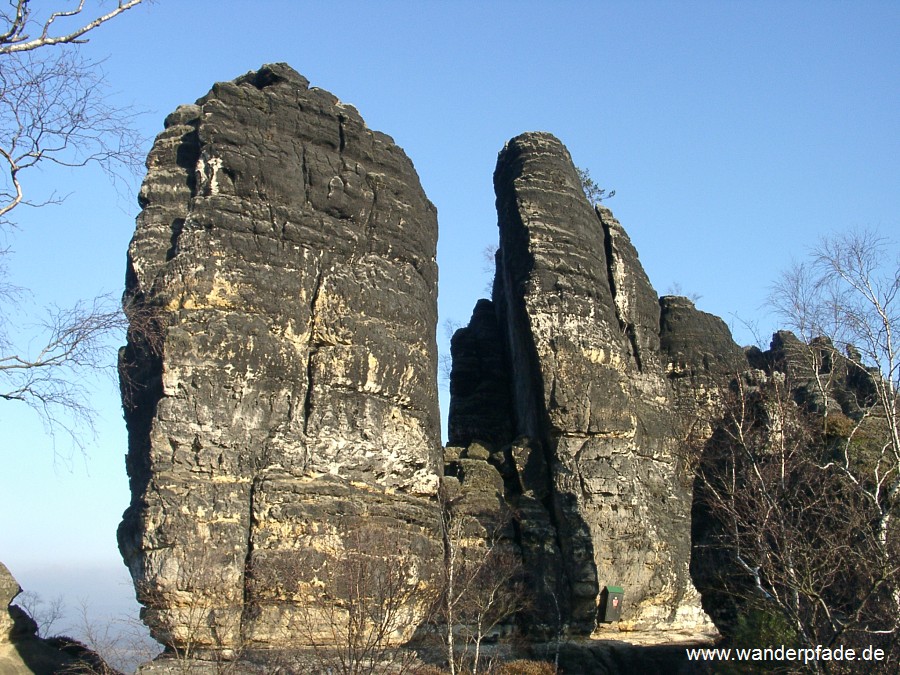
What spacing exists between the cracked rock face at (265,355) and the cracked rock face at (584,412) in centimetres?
364

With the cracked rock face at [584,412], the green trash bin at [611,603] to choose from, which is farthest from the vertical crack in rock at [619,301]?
the green trash bin at [611,603]

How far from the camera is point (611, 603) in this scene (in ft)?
81.3

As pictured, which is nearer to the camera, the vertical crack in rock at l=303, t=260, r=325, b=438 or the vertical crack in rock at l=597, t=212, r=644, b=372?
the vertical crack in rock at l=303, t=260, r=325, b=438

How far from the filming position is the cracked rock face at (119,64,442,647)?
19953mm

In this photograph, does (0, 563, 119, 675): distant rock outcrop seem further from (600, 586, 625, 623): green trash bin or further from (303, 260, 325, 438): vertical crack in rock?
(600, 586, 625, 623): green trash bin

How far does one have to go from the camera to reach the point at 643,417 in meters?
28.1

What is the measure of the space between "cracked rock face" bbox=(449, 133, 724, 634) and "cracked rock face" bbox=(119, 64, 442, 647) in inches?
143

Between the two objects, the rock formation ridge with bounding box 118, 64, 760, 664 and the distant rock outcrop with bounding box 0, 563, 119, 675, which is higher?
the rock formation ridge with bounding box 118, 64, 760, 664

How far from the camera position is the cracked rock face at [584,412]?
2544cm

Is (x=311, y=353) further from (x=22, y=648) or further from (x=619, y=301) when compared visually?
(x=619, y=301)

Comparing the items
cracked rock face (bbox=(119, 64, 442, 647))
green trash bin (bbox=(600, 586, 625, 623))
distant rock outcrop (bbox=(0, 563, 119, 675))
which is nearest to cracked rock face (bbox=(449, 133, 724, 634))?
green trash bin (bbox=(600, 586, 625, 623))

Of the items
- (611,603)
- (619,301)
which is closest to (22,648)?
(611,603)

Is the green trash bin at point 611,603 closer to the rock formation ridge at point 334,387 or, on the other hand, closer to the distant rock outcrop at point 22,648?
the rock formation ridge at point 334,387

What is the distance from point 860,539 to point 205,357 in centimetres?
1460
